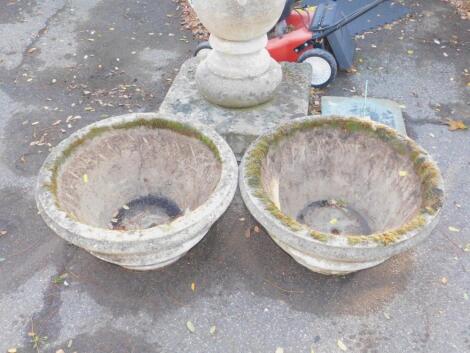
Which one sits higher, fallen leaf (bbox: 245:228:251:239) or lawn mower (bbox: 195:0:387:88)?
lawn mower (bbox: 195:0:387:88)

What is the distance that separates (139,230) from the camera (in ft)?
8.60

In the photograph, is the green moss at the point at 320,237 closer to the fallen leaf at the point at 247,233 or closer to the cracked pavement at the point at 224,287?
the cracked pavement at the point at 224,287

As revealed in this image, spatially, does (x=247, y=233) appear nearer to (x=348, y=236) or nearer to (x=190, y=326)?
(x=190, y=326)

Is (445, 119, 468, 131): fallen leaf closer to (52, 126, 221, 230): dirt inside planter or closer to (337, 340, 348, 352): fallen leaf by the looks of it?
(337, 340, 348, 352): fallen leaf

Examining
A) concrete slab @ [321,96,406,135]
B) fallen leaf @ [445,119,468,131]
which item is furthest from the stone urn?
fallen leaf @ [445,119,468,131]

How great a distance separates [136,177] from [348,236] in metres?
1.94

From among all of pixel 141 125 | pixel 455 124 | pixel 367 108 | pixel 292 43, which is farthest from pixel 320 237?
pixel 292 43

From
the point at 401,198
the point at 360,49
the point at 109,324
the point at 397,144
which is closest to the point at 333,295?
the point at 401,198

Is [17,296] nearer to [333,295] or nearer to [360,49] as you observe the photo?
[333,295]

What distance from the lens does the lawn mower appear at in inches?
203

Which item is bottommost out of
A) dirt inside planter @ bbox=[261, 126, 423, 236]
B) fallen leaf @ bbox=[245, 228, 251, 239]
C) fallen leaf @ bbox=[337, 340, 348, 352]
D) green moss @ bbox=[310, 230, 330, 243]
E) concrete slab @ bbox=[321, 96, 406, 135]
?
fallen leaf @ bbox=[245, 228, 251, 239]

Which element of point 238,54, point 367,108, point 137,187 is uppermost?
point 238,54

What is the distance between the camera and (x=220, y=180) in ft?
9.59

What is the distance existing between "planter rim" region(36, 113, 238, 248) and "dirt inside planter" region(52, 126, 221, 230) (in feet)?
0.26
